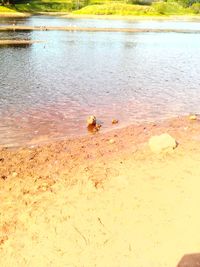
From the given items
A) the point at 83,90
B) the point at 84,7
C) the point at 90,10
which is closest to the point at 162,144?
the point at 83,90

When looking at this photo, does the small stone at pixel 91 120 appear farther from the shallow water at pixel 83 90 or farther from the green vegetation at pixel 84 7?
the green vegetation at pixel 84 7

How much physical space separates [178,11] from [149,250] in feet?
657

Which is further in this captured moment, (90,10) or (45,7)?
(45,7)

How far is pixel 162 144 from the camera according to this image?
47.6ft

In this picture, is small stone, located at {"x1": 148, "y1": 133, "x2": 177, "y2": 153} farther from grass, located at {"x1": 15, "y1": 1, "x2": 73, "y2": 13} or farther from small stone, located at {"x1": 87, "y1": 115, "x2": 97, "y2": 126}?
grass, located at {"x1": 15, "y1": 1, "x2": 73, "y2": 13}

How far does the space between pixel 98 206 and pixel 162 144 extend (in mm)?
4869

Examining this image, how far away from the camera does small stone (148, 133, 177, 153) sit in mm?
14344

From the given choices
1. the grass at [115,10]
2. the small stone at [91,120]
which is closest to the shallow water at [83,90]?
the small stone at [91,120]

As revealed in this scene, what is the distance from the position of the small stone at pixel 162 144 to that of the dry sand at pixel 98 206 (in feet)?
0.80

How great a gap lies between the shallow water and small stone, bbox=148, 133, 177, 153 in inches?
171

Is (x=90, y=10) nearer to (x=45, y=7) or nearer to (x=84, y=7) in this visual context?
(x=84, y=7)

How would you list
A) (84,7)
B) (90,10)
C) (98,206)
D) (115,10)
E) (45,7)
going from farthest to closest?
(84,7) < (45,7) < (115,10) < (90,10) < (98,206)

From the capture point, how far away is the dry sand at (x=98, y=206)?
8898mm

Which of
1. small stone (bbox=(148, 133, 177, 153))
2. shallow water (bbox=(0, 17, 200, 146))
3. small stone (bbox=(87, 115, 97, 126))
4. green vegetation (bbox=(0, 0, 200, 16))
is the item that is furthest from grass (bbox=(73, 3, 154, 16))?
small stone (bbox=(148, 133, 177, 153))
